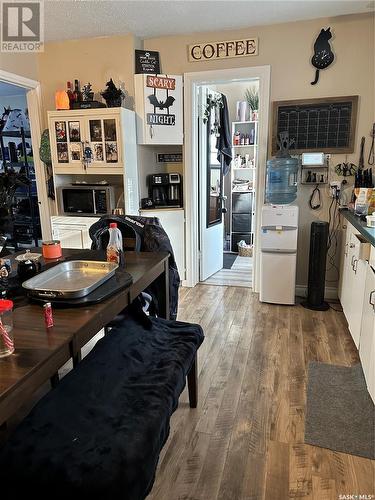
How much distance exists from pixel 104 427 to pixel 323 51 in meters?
3.49

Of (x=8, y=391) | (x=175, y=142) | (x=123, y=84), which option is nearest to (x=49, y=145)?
(x=123, y=84)

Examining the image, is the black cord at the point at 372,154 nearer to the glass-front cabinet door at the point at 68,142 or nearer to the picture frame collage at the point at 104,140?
the picture frame collage at the point at 104,140

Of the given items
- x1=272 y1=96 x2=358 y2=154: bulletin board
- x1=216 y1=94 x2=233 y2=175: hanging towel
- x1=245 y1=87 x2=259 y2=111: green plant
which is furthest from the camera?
x1=245 y1=87 x2=259 y2=111: green plant

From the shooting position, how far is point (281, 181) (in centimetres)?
347

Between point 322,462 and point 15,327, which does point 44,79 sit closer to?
point 15,327

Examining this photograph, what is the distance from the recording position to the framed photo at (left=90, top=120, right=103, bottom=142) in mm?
3416

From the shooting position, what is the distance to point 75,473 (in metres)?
1.00

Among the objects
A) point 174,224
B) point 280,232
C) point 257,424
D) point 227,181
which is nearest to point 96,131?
point 174,224

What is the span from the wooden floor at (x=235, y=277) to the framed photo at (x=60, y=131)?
7.28 feet

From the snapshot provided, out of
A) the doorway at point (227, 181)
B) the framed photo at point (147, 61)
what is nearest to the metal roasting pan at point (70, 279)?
the doorway at point (227, 181)

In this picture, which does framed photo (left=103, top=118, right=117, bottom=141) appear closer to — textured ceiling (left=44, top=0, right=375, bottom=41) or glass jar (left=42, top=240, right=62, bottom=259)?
textured ceiling (left=44, top=0, right=375, bottom=41)

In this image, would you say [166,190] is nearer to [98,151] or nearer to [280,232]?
[98,151]

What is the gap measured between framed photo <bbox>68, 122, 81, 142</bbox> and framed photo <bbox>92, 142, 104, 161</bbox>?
0.19 m

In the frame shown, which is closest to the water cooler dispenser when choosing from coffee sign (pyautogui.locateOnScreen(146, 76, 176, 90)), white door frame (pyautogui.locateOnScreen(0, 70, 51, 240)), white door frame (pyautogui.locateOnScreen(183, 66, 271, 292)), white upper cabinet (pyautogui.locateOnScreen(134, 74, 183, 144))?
white door frame (pyautogui.locateOnScreen(183, 66, 271, 292))
